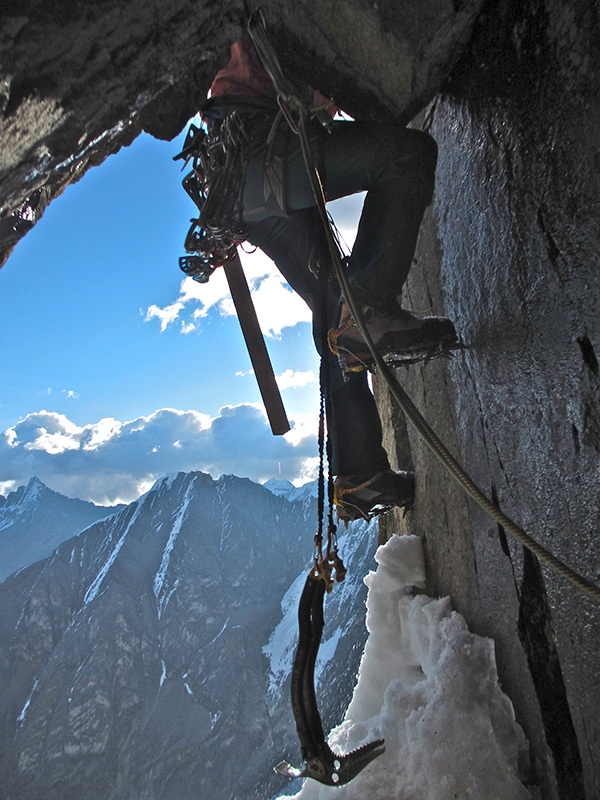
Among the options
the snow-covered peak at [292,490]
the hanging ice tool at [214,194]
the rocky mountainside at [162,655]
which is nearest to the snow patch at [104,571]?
the rocky mountainside at [162,655]

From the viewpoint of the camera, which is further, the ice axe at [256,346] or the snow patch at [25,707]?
the snow patch at [25,707]

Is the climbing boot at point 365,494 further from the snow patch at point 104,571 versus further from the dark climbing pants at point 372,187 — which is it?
the snow patch at point 104,571

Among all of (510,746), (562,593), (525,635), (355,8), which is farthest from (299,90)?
(510,746)

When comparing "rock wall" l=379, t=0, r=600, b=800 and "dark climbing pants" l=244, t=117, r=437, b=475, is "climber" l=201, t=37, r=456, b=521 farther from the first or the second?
"rock wall" l=379, t=0, r=600, b=800

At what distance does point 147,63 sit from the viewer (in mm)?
1637

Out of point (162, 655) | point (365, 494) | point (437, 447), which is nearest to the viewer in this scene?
point (437, 447)

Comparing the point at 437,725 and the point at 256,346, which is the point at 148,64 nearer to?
the point at 256,346

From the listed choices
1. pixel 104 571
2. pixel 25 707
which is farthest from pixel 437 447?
pixel 104 571

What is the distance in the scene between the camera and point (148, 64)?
5.40 ft

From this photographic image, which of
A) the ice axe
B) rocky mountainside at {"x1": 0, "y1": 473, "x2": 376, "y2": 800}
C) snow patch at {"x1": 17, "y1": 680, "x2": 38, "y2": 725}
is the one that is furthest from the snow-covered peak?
the ice axe

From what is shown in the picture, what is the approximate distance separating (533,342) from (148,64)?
1.75 metres

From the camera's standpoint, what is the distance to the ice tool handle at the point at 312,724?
236cm

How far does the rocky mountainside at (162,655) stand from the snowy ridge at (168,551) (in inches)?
16.8

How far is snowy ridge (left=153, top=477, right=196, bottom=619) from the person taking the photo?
114 metres
